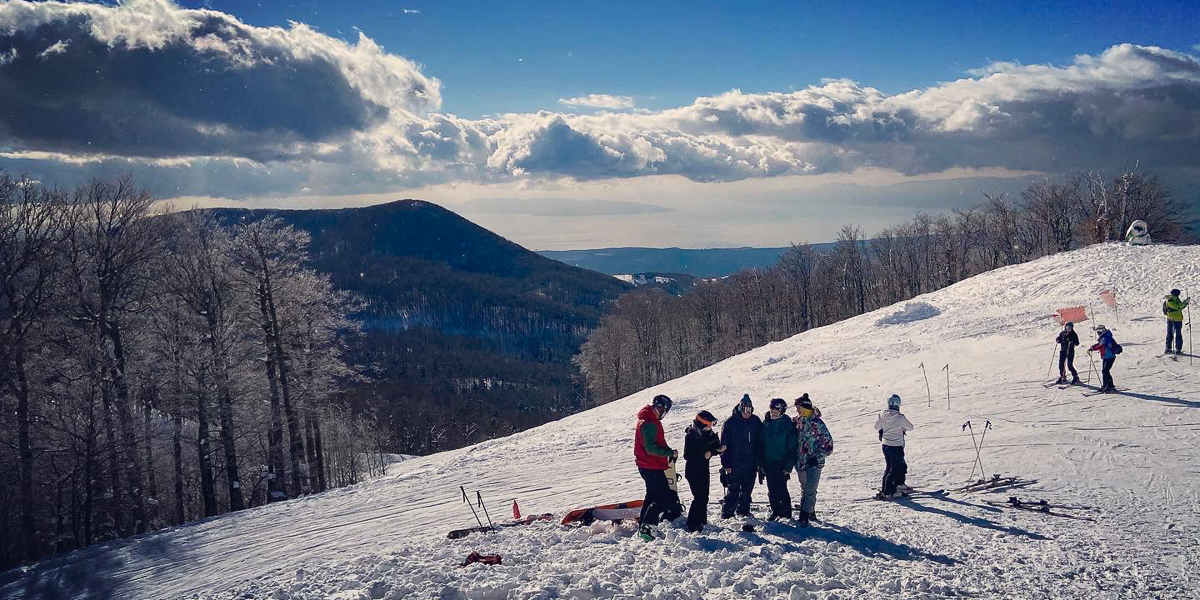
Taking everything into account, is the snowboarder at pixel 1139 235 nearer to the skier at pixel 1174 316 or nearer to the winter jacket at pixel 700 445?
the skier at pixel 1174 316

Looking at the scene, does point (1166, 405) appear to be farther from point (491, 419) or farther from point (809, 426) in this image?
point (491, 419)

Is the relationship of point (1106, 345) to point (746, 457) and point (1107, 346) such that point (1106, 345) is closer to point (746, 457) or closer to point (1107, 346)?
point (1107, 346)

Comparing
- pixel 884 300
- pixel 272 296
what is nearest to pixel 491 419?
pixel 884 300

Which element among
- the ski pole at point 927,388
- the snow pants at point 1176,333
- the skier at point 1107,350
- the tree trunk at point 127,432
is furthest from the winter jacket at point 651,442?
the tree trunk at point 127,432

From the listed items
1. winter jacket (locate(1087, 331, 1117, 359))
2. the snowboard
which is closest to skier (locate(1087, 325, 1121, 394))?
winter jacket (locate(1087, 331, 1117, 359))

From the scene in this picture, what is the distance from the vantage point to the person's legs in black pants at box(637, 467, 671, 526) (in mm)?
10133

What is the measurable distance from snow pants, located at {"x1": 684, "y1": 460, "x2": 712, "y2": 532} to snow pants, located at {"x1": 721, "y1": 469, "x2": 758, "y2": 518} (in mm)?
624

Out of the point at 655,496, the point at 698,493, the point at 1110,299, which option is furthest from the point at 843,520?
the point at 1110,299

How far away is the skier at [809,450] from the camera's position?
10.2m

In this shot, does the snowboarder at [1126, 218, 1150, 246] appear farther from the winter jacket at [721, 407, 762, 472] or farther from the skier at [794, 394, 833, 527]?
the winter jacket at [721, 407, 762, 472]

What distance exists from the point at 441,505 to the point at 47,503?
18.1 metres

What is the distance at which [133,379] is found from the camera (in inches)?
929

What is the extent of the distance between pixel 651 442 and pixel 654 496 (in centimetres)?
105

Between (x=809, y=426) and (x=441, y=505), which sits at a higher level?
(x=809, y=426)
